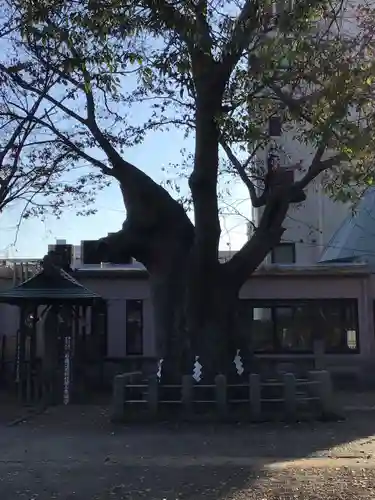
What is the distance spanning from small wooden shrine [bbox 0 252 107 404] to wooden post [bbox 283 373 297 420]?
6044 mm

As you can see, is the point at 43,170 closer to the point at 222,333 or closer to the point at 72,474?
the point at 222,333

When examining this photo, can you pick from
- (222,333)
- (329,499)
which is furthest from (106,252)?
Answer: (329,499)

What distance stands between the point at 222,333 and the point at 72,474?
6.38 m

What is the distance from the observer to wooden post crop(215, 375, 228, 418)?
13.4 metres

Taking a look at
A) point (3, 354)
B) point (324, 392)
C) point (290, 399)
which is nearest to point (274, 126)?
point (324, 392)

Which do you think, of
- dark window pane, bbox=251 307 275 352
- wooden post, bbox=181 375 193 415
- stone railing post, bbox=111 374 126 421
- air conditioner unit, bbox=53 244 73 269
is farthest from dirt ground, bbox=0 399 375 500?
dark window pane, bbox=251 307 275 352

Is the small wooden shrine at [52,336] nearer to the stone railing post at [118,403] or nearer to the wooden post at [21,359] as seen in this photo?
the wooden post at [21,359]

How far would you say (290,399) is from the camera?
13.3 m

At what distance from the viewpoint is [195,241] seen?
1502 centimetres

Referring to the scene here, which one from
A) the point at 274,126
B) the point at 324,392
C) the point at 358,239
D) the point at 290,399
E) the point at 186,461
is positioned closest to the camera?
the point at 186,461

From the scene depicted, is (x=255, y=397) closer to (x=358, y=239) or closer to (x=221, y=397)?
(x=221, y=397)

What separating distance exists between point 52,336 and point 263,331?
687cm

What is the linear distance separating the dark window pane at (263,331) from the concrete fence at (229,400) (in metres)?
8.10

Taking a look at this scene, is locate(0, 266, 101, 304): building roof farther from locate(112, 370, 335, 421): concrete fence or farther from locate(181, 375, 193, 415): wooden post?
locate(181, 375, 193, 415): wooden post
